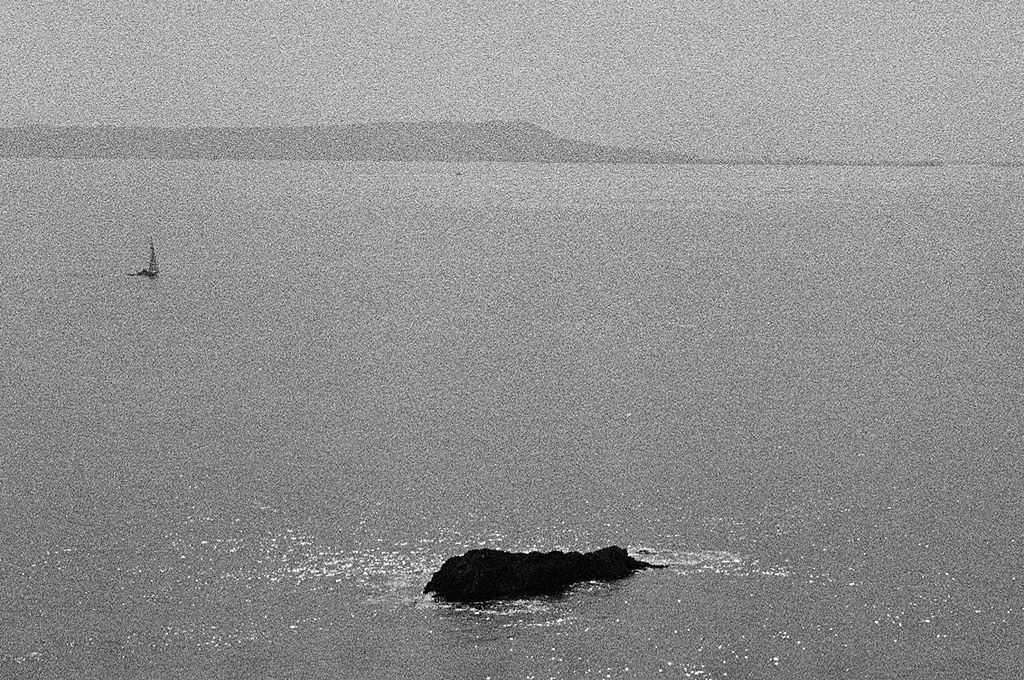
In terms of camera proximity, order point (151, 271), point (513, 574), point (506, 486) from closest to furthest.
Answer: point (513, 574) < point (506, 486) < point (151, 271)

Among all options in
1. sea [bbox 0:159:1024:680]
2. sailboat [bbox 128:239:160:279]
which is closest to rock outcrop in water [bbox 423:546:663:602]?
sea [bbox 0:159:1024:680]

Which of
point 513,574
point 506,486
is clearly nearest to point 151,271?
point 506,486

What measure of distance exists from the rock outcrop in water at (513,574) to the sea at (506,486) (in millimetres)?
481

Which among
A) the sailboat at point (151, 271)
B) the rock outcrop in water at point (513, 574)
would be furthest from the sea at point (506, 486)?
the sailboat at point (151, 271)

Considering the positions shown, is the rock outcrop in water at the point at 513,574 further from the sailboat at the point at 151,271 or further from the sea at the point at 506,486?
the sailboat at the point at 151,271

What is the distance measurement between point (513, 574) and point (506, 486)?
41.1 feet

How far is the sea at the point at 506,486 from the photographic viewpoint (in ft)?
110

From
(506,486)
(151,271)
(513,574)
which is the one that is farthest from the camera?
(151,271)

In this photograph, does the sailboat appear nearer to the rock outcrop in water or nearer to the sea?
the sea

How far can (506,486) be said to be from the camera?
47594 mm

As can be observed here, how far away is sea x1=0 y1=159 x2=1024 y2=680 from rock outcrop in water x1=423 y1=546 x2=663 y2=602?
1.58ft

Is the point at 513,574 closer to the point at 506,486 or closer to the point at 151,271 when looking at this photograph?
the point at 506,486

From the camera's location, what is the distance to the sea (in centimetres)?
3344

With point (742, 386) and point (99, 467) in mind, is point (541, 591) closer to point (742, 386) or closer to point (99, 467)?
point (99, 467)
